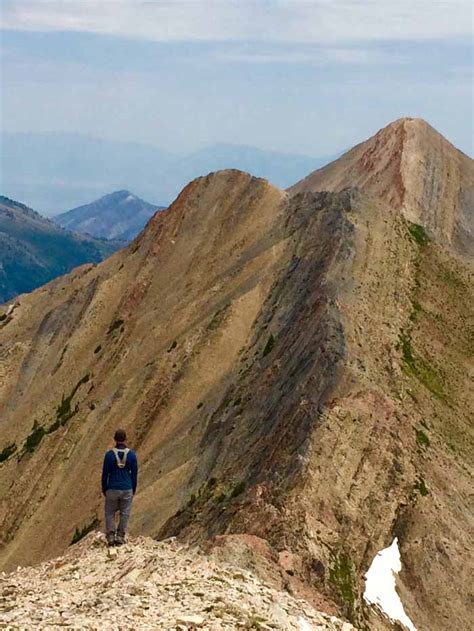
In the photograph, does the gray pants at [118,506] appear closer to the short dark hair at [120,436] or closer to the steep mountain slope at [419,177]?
the short dark hair at [120,436]

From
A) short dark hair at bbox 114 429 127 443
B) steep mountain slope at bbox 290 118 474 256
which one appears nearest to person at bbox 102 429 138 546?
short dark hair at bbox 114 429 127 443

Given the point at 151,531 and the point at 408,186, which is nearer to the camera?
the point at 151,531

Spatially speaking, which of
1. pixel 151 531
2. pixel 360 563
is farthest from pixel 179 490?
pixel 360 563

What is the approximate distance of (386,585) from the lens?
1186 inches

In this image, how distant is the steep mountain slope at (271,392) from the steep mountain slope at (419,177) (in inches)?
438

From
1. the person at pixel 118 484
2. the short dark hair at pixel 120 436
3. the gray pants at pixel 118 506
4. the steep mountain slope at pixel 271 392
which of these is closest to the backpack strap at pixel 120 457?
the person at pixel 118 484

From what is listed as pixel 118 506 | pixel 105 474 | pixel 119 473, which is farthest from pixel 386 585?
pixel 105 474

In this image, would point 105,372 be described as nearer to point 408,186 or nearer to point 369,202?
point 369,202

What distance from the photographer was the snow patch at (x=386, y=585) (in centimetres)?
2880

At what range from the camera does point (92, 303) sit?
280 feet

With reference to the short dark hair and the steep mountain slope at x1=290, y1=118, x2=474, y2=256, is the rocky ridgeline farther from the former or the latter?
the steep mountain slope at x1=290, y1=118, x2=474, y2=256

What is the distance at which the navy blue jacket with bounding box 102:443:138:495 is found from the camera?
2391cm

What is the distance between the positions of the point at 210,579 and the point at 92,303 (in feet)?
217

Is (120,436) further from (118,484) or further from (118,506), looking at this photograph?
(118,506)
